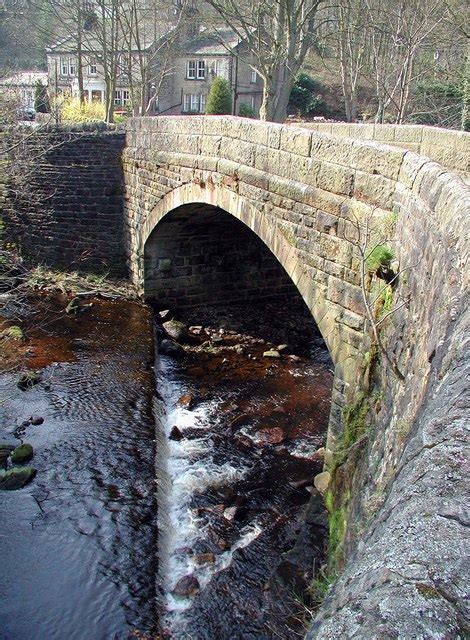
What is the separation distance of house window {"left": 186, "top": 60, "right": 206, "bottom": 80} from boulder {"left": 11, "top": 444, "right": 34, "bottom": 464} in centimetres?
3172

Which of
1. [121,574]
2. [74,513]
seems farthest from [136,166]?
Answer: [121,574]

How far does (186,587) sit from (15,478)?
2606 millimetres

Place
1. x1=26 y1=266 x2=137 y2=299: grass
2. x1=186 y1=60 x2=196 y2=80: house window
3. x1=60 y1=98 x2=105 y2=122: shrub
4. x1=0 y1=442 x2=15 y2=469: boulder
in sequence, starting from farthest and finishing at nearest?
x1=186 y1=60 x2=196 y2=80: house window, x1=60 y1=98 x2=105 y2=122: shrub, x1=26 y1=266 x2=137 y2=299: grass, x1=0 y1=442 x2=15 y2=469: boulder

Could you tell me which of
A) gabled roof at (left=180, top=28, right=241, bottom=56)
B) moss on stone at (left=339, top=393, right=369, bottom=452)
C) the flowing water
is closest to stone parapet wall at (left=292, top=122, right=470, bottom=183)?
moss on stone at (left=339, top=393, right=369, bottom=452)

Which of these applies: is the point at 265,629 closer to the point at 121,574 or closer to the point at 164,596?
the point at 164,596

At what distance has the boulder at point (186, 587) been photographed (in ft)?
20.1

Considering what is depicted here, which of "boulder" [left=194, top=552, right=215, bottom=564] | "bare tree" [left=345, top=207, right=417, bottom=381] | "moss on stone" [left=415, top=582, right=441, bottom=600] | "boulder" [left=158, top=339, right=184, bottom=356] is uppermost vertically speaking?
"moss on stone" [left=415, top=582, right=441, bottom=600]

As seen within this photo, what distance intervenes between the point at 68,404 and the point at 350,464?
5.20 meters

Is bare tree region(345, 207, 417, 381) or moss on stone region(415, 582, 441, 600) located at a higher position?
moss on stone region(415, 582, 441, 600)

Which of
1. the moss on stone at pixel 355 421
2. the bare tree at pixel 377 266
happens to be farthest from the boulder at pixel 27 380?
the bare tree at pixel 377 266

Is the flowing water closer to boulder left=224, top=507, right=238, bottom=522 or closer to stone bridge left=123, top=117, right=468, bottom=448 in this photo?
boulder left=224, top=507, right=238, bottom=522

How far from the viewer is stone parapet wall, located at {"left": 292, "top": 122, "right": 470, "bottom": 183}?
23.9 feet

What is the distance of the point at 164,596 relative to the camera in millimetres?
6062

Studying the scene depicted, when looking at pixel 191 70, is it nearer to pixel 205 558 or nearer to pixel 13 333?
pixel 13 333
